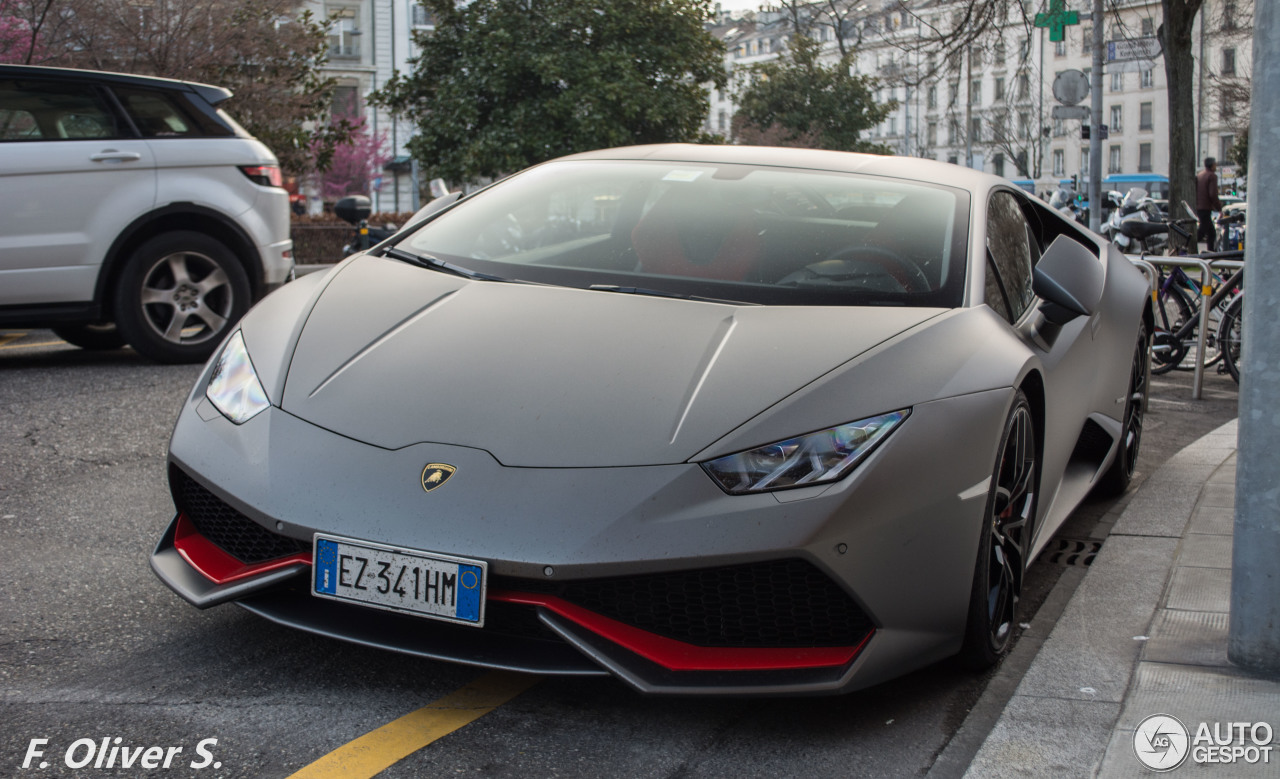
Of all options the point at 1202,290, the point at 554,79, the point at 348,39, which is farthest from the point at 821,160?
the point at 348,39

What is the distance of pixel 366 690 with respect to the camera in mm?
2713

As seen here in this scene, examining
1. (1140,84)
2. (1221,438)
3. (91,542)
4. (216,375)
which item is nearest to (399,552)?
(216,375)

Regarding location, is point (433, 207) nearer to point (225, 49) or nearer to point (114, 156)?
point (114, 156)

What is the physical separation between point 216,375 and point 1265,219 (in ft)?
7.88

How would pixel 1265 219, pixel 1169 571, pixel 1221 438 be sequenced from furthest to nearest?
1. pixel 1221 438
2. pixel 1169 571
3. pixel 1265 219

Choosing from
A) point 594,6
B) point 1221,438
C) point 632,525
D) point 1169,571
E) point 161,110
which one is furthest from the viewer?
point 594,6

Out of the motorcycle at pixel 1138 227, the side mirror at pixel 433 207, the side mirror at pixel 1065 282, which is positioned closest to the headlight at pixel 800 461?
the side mirror at pixel 1065 282

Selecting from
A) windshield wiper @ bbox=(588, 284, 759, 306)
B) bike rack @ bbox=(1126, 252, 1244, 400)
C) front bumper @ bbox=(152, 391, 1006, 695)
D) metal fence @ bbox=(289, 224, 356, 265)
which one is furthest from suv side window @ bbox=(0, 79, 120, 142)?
metal fence @ bbox=(289, 224, 356, 265)

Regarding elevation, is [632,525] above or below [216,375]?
below

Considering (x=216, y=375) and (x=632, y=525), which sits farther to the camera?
(x=216, y=375)

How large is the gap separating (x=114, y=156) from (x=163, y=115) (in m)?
0.44

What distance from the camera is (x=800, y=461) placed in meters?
2.53

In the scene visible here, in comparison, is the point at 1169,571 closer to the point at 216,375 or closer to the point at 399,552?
the point at 399,552

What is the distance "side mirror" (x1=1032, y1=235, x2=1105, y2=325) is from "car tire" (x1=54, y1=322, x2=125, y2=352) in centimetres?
579
